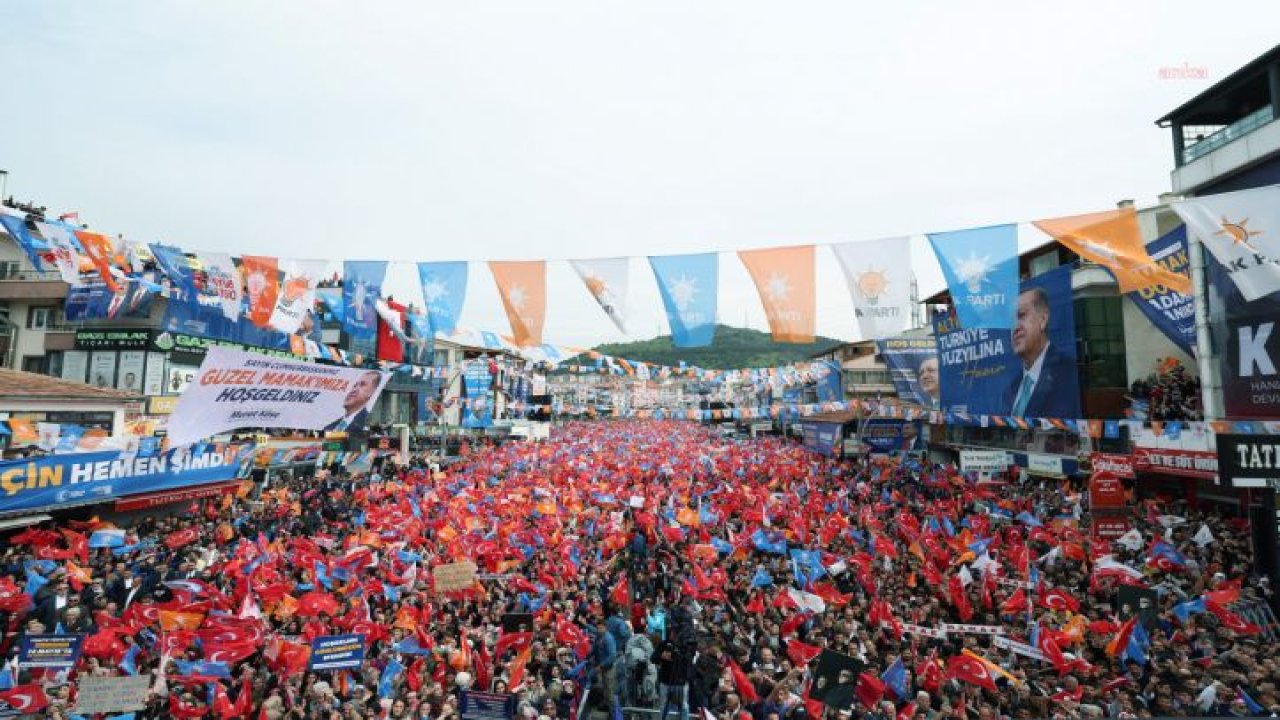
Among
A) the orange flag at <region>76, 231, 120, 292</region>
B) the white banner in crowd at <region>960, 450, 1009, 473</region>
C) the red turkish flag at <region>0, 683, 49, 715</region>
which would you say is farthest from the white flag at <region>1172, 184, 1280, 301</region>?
the orange flag at <region>76, 231, 120, 292</region>

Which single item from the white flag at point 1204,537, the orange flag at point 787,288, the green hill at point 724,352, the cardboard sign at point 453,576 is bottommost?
the cardboard sign at point 453,576

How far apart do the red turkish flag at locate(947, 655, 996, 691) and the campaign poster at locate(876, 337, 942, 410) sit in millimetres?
36323

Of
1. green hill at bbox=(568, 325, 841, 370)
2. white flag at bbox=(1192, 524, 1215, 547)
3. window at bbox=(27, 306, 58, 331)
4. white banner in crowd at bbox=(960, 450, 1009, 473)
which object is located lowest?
white flag at bbox=(1192, 524, 1215, 547)

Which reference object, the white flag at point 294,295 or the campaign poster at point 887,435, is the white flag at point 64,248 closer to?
the white flag at point 294,295

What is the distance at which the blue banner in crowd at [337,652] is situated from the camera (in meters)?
8.95

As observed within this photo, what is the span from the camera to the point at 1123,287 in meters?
11.9

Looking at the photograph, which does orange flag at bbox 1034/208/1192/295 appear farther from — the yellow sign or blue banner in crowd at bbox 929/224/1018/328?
the yellow sign

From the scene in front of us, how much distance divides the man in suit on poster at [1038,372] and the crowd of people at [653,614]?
8.56 m

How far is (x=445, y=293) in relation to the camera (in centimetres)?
1477

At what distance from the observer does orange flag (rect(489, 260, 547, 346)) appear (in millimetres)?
14344

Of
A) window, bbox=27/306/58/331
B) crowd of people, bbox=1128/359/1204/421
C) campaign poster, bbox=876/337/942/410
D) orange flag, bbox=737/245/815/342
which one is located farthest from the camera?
campaign poster, bbox=876/337/942/410

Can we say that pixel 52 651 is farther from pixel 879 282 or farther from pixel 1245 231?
pixel 1245 231

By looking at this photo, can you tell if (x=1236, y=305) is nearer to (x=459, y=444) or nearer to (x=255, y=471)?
(x=255, y=471)

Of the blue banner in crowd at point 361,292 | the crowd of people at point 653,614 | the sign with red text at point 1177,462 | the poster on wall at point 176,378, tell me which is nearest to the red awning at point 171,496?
the crowd of people at point 653,614
